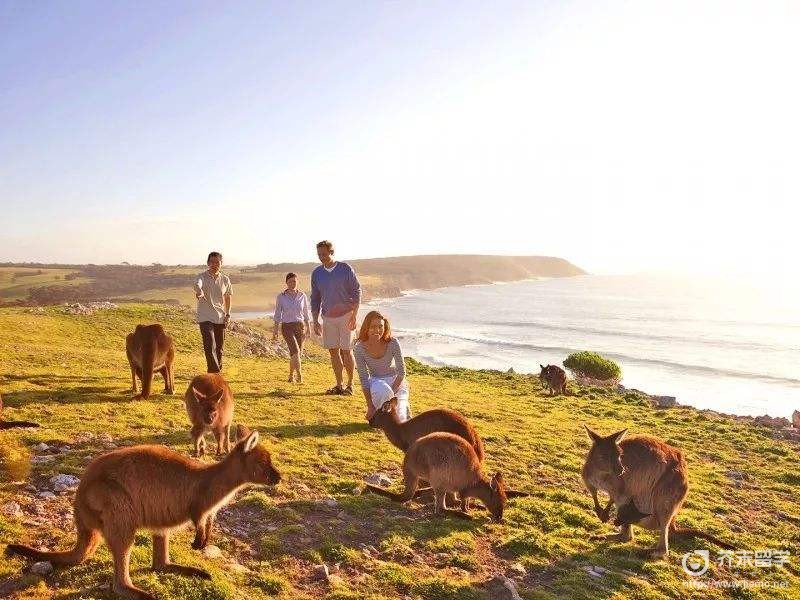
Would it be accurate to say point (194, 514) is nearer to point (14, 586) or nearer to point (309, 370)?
point (14, 586)

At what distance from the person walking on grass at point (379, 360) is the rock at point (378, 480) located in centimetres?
150

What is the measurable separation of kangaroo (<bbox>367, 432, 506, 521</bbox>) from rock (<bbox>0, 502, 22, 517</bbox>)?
4.39 metres

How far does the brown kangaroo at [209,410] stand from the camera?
6898 mm

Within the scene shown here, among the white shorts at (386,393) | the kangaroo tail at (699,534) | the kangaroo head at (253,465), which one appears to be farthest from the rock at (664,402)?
the kangaroo head at (253,465)

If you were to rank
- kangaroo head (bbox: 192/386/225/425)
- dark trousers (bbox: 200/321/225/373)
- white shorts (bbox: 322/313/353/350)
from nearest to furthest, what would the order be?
kangaroo head (bbox: 192/386/225/425)
dark trousers (bbox: 200/321/225/373)
white shorts (bbox: 322/313/353/350)

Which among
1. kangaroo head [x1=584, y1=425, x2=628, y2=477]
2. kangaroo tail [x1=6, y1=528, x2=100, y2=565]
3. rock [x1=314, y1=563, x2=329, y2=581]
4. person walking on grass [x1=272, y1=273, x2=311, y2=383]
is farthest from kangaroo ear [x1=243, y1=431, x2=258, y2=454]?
Answer: person walking on grass [x1=272, y1=273, x2=311, y2=383]

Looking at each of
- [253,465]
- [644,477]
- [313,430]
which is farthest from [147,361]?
[644,477]

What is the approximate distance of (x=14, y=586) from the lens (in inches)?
155

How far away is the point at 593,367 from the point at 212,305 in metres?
20.2

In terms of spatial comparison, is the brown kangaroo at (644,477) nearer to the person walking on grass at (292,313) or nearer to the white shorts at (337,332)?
the white shorts at (337,332)

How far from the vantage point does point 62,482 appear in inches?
239

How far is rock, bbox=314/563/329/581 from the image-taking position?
4.88 meters

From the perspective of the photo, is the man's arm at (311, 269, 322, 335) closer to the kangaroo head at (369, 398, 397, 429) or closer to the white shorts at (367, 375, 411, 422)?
the white shorts at (367, 375, 411, 422)

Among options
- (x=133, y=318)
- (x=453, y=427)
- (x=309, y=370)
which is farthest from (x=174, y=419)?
(x=133, y=318)
